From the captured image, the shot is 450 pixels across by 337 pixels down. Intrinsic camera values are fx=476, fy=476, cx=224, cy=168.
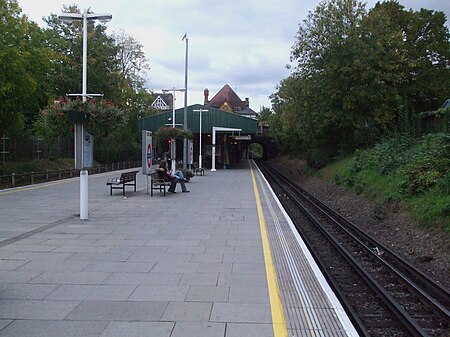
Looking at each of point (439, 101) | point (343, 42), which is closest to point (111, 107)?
point (343, 42)

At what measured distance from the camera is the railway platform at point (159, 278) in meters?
4.61

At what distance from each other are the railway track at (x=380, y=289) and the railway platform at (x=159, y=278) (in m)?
0.77

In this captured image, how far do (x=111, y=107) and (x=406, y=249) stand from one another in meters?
7.70

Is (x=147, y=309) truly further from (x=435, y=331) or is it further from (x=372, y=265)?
(x=372, y=265)

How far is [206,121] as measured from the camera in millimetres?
45562

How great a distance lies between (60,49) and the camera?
127 feet

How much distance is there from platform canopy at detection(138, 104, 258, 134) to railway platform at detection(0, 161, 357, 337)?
3335cm

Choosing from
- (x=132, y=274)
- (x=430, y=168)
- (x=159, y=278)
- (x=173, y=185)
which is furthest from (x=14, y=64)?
(x=159, y=278)

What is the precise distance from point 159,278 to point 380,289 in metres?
3.41

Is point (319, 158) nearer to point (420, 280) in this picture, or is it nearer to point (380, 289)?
point (420, 280)

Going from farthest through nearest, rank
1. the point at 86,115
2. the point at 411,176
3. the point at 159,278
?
1. the point at 411,176
2. the point at 86,115
3. the point at 159,278

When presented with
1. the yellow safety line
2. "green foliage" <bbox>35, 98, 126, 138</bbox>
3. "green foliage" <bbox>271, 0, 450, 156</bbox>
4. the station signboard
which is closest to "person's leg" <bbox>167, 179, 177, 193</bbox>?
the station signboard

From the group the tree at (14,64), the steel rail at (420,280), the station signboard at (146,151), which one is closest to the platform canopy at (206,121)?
the tree at (14,64)

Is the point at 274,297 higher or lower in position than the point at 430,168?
lower
